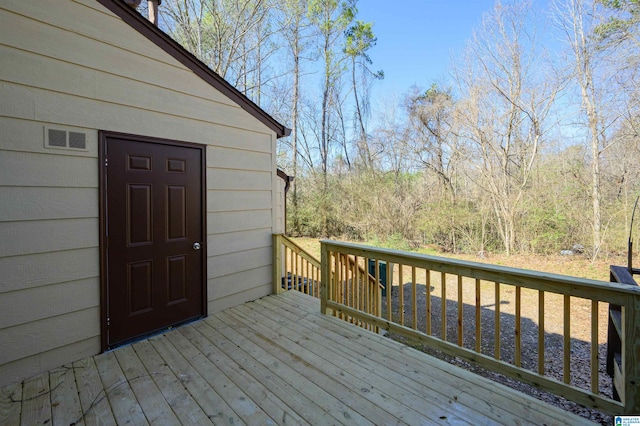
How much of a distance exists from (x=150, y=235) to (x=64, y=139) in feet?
3.38

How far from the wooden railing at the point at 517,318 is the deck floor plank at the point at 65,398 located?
216cm

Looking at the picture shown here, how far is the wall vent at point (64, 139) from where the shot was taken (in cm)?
221

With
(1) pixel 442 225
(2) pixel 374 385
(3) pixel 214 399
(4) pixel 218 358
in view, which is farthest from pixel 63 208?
(1) pixel 442 225

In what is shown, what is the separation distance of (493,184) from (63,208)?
8767 mm

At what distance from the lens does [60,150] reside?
7.41 ft

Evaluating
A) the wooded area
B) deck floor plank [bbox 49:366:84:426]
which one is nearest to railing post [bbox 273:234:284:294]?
deck floor plank [bbox 49:366:84:426]

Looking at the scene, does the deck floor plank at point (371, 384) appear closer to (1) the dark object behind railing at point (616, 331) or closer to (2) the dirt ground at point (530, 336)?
(2) the dirt ground at point (530, 336)

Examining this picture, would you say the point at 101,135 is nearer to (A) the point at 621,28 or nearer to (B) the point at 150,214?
(B) the point at 150,214

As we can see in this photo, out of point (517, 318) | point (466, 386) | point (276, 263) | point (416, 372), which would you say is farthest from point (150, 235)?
point (517, 318)

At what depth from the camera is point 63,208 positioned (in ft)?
7.49

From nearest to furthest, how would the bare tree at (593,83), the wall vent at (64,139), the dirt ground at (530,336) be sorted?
the wall vent at (64,139) < the dirt ground at (530,336) < the bare tree at (593,83)

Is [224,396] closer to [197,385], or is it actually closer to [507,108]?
[197,385]

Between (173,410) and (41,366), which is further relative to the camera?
(41,366)

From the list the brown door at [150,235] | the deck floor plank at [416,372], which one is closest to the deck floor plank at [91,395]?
the brown door at [150,235]
